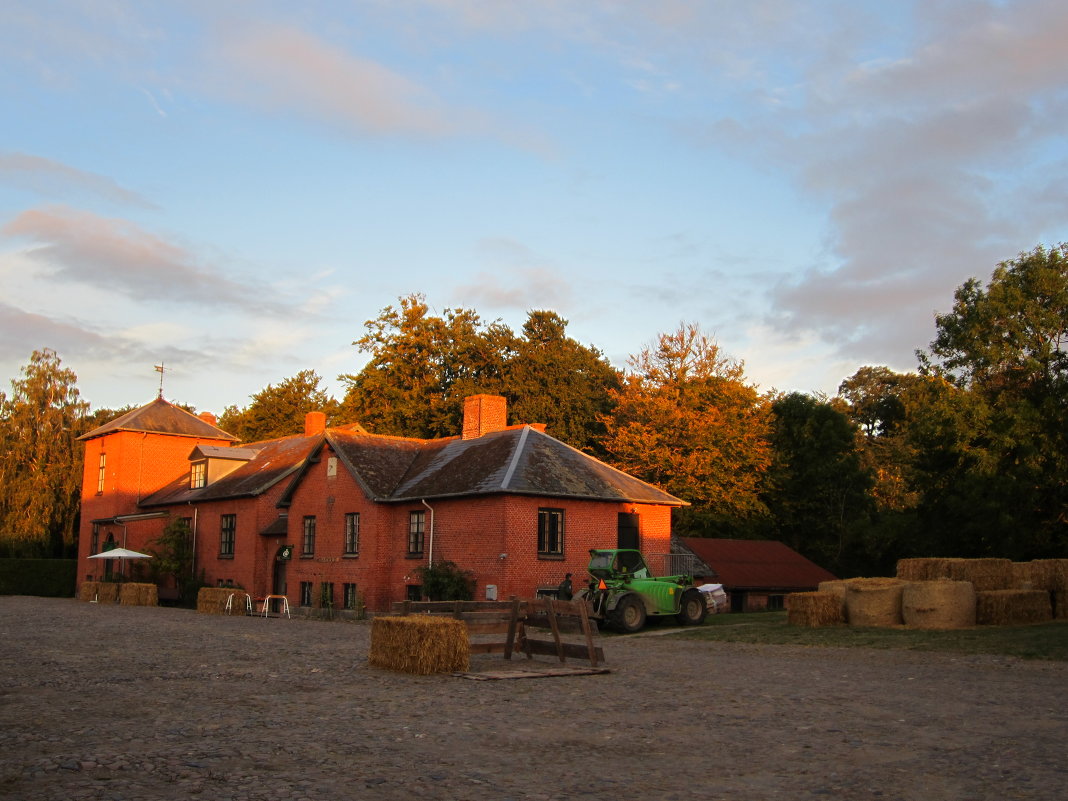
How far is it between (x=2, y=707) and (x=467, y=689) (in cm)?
538

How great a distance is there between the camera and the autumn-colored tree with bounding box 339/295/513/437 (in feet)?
177

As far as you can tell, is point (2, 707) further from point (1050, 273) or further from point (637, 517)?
point (1050, 273)

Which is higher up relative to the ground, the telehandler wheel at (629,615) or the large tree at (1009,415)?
the large tree at (1009,415)

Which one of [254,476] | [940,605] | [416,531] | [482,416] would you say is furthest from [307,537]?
[940,605]

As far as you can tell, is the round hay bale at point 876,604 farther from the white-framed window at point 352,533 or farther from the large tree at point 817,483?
the large tree at point 817,483

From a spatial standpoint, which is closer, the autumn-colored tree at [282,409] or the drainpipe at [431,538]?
the drainpipe at [431,538]

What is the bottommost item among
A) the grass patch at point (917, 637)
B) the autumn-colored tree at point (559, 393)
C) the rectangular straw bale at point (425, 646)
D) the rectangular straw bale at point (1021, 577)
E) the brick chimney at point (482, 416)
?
the grass patch at point (917, 637)

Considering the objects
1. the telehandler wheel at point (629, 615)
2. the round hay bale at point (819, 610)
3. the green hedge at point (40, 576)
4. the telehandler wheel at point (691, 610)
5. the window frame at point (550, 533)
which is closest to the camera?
the round hay bale at point (819, 610)

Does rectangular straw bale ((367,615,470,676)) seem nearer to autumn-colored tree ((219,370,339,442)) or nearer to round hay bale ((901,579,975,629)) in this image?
round hay bale ((901,579,975,629))

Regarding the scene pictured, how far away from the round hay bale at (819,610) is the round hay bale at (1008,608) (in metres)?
3.16

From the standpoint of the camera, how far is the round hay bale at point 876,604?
23641mm

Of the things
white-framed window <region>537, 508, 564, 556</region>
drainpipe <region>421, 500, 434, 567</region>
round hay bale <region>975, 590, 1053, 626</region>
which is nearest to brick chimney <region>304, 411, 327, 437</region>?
drainpipe <region>421, 500, 434, 567</region>

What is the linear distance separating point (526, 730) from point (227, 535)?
112 feet

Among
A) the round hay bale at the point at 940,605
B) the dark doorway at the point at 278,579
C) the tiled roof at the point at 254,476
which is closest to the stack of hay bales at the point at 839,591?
the round hay bale at the point at 940,605
